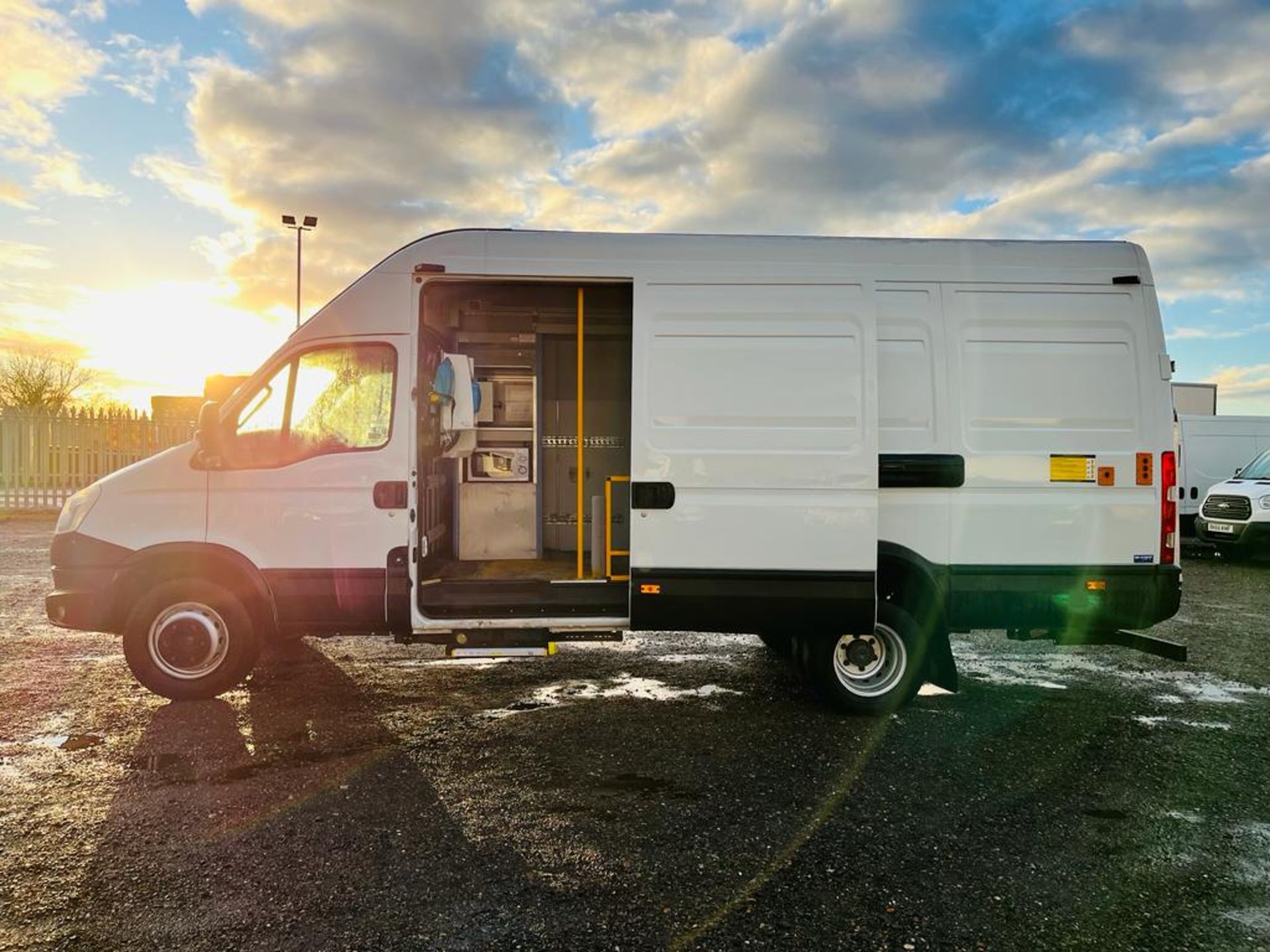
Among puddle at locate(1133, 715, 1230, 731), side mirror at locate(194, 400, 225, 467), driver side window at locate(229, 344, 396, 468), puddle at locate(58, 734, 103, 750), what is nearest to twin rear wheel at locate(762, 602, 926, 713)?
puddle at locate(1133, 715, 1230, 731)

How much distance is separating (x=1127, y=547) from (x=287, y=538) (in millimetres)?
4915

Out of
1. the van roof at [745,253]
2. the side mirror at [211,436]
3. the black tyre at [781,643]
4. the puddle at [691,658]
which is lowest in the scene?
the puddle at [691,658]

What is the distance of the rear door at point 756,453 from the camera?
14.8 ft

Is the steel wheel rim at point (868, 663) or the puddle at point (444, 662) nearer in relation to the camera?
the steel wheel rim at point (868, 663)

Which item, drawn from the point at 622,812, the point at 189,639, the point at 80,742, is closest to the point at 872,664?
the point at 622,812

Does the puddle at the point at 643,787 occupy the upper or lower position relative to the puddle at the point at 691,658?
lower

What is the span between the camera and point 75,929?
2.65m

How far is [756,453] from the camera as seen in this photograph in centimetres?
451

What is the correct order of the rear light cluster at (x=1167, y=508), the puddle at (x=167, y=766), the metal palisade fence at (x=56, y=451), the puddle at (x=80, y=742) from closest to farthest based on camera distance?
1. the puddle at (x=167, y=766)
2. the puddle at (x=80, y=742)
3. the rear light cluster at (x=1167, y=508)
4. the metal palisade fence at (x=56, y=451)

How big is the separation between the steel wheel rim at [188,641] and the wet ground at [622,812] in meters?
0.28

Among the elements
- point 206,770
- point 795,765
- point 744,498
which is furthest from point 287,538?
point 795,765

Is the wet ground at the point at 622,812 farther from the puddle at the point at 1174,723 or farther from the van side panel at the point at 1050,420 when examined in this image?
the van side panel at the point at 1050,420

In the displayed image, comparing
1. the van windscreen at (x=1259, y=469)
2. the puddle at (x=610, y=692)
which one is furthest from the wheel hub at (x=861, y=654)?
the van windscreen at (x=1259, y=469)

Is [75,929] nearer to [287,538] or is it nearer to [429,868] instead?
[429,868]
